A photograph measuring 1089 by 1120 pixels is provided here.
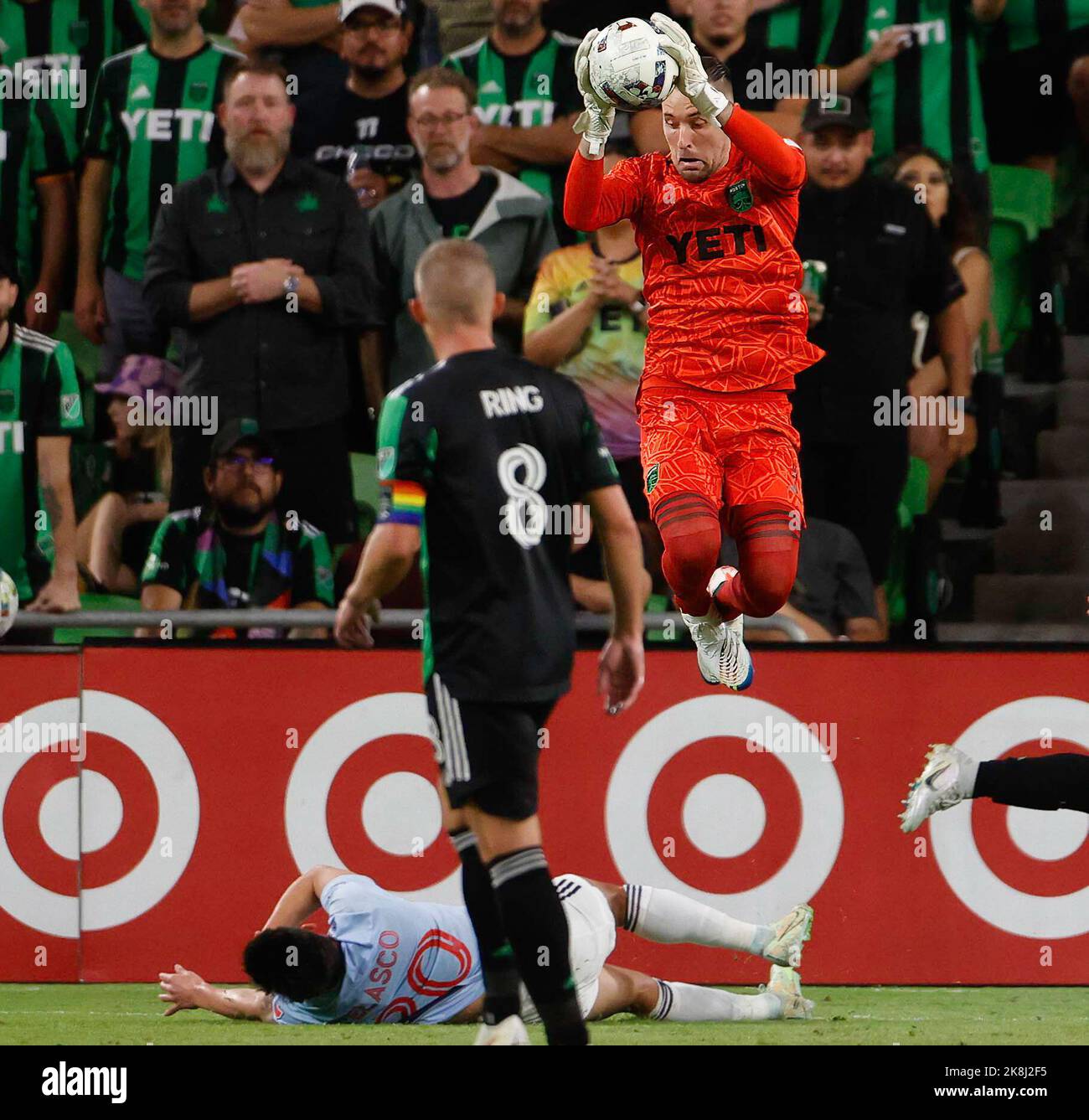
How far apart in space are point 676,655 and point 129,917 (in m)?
2.28

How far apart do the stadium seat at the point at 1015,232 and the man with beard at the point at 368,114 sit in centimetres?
266

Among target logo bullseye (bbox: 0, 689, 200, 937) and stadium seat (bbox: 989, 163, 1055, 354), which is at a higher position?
stadium seat (bbox: 989, 163, 1055, 354)

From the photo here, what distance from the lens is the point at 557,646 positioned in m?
4.57

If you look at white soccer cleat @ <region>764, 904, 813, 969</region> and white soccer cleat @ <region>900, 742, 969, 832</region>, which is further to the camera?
white soccer cleat @ <region>900, 742, 969, 832</region>

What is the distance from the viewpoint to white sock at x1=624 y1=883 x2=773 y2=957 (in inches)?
235

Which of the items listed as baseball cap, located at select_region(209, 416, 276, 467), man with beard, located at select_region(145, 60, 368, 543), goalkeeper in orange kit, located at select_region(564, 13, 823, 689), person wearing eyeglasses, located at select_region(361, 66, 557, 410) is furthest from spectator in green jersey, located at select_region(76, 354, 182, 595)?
goalkeeper in orange kit, located at select_region(564, 13, 823, 689)

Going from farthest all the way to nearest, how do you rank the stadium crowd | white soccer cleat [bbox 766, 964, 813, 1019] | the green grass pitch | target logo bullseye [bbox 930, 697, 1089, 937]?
the stadium crowd < target logo bullseye [bbox 930, 697, 1089, 937] < white soccer cleat [bbox 766, 964, 813, 1019] < the green grass pitch

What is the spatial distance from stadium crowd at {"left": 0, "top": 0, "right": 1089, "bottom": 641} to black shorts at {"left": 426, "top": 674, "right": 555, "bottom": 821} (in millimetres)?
2570

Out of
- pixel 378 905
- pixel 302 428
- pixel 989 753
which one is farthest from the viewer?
pixel 302 428

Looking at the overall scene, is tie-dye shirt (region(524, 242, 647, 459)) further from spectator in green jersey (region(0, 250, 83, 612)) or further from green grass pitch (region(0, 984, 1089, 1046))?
green grass pitch (region(0, 984, 1089, 1046))

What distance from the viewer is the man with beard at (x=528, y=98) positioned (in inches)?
303

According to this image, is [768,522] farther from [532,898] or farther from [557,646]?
[532,898]

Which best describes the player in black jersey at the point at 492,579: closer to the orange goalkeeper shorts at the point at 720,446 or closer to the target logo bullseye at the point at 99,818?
the orange goalkeeper shorts at the point at 720,446

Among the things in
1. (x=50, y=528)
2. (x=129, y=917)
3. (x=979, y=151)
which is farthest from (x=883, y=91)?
(x=129, y=917)
